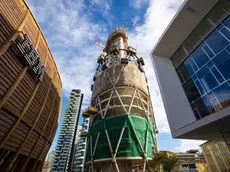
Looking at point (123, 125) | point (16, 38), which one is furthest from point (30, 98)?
point (123, 125)

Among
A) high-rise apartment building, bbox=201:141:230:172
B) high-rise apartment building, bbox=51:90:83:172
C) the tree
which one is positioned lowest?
the tree

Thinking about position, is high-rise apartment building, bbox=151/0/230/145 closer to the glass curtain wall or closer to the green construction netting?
the glass curtain wall

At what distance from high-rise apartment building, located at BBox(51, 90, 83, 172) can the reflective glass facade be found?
9557 cm

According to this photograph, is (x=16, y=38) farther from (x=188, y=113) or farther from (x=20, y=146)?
(x=188, y=113)

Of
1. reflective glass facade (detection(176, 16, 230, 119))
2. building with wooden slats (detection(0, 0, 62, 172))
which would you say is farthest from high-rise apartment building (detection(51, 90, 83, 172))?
reflective glass facade (detection(176, 16, 230, 119))

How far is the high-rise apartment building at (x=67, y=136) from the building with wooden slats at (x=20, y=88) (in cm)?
8981

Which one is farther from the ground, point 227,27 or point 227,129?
point 227,27

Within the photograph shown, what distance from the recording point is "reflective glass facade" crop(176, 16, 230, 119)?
458 inches

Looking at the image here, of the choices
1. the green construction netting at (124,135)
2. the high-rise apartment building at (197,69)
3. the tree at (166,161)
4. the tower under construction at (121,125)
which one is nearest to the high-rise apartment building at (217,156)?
the tower under construction at (121,125)

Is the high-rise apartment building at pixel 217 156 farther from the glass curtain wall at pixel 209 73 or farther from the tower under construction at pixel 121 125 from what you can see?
the glass curtain wall at pixel 209 73

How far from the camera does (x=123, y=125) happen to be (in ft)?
77.7

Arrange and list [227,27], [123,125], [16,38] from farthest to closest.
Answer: [123,125] → [227,27] → [16,38]

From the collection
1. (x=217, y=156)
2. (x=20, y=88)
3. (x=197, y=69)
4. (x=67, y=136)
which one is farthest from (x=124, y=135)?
(x=67, y=136)

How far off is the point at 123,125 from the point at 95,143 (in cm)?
683
